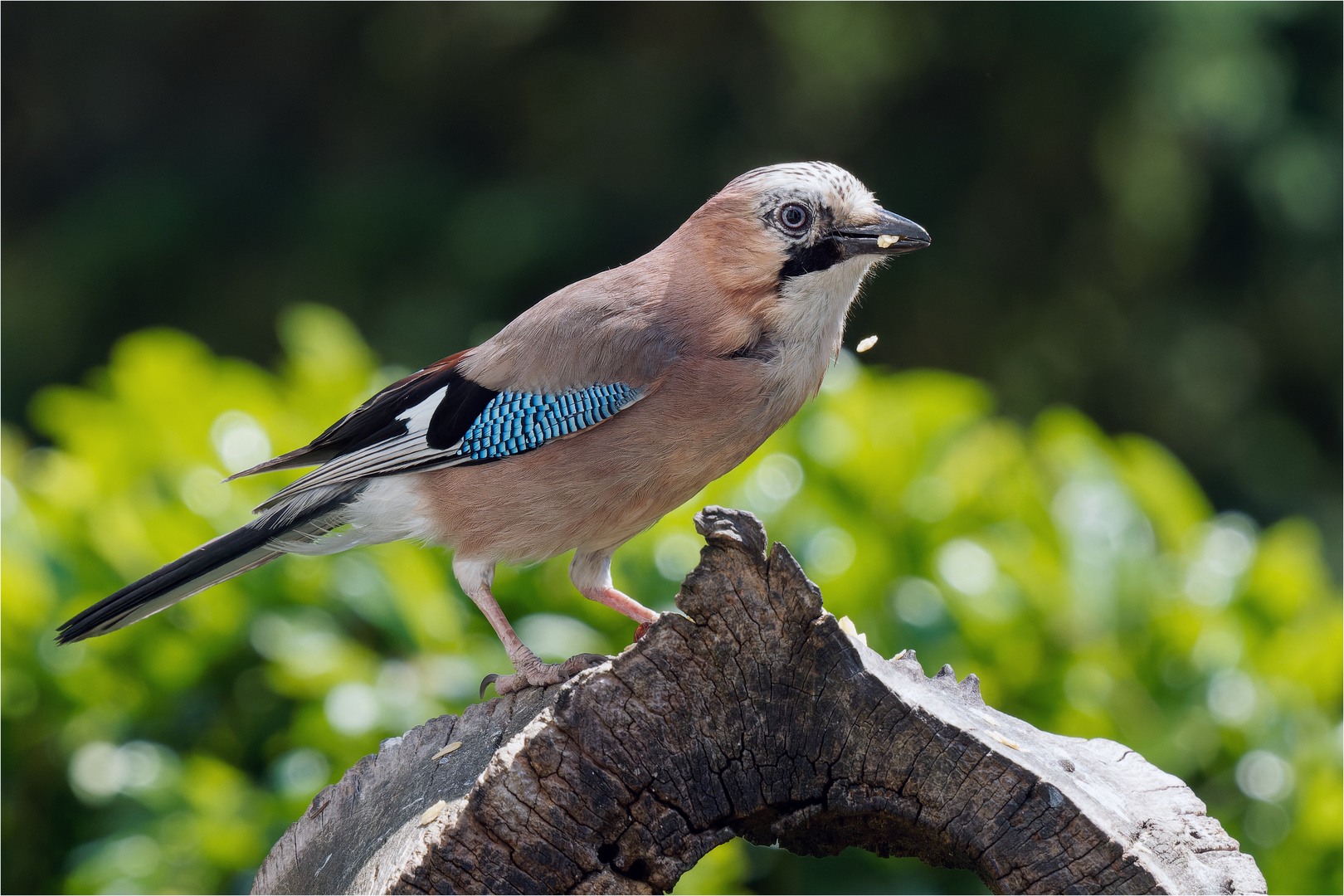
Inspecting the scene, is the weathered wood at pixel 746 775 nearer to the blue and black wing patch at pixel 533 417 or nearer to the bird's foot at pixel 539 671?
the bird's foot at pixel 539 671

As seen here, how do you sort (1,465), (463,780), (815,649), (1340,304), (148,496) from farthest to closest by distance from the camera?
(1340,304), (1,465), (148,496), (463,780), (815,649)

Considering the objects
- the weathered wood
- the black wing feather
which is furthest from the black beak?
the weathered wood

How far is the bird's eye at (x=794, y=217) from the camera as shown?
8.80 ft

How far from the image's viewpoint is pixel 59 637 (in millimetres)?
2508

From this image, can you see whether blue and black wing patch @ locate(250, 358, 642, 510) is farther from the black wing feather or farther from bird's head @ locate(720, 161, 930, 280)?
bird's head @ locate(720, 161, 930, 280)

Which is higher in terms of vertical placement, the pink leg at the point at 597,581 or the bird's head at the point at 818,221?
the bird's head at the point at 818,221

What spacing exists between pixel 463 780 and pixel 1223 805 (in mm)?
2042

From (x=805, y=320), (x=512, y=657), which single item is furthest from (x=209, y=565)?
(x=805, y=320)

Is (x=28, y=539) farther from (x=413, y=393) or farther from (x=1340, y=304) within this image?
(x=1340, y=304)

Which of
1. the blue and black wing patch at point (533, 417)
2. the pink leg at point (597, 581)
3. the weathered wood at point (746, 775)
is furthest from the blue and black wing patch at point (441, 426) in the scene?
the weathered wood at point (746, 775)

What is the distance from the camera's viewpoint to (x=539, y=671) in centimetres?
247

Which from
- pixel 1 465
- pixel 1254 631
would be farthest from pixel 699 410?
pixel 1 465

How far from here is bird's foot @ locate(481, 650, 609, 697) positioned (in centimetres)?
241

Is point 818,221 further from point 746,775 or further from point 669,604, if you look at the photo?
point 746,775
